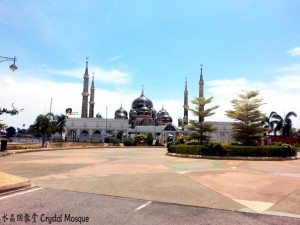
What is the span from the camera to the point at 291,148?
972 inches

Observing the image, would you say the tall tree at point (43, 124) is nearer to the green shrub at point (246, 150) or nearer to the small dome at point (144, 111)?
the green shrub at point (246, 150)

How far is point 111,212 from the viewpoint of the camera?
22.6 feet

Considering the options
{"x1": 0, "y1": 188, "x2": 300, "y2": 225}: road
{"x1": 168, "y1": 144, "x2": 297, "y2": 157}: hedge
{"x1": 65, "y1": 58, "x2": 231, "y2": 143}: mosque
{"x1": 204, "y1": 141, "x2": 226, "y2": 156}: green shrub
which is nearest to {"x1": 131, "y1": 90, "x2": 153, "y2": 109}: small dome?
{"x1": 65, "y1": 58, "x2": 231, "y2": 143}: mosque

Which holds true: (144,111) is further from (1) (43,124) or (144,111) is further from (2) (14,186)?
(2) (14,186)

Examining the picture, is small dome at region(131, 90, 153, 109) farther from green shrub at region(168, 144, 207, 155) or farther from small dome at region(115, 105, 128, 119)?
green shrub at region(168, 144, 207, 155)

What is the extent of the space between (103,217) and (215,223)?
2.51m

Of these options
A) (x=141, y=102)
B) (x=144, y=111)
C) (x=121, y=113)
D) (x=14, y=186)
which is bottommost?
(x=14, y=186)

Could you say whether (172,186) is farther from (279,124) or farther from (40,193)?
(279,124)

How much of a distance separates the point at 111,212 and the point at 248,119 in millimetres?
24019

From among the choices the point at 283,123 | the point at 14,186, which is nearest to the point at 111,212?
the point at 14,186

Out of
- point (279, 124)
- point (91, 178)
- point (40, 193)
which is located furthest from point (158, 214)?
point (279, 124)

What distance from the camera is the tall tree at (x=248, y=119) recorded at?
2788 cm

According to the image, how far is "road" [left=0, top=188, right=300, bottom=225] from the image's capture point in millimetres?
6324

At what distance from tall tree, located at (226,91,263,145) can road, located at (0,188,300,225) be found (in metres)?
22.0
